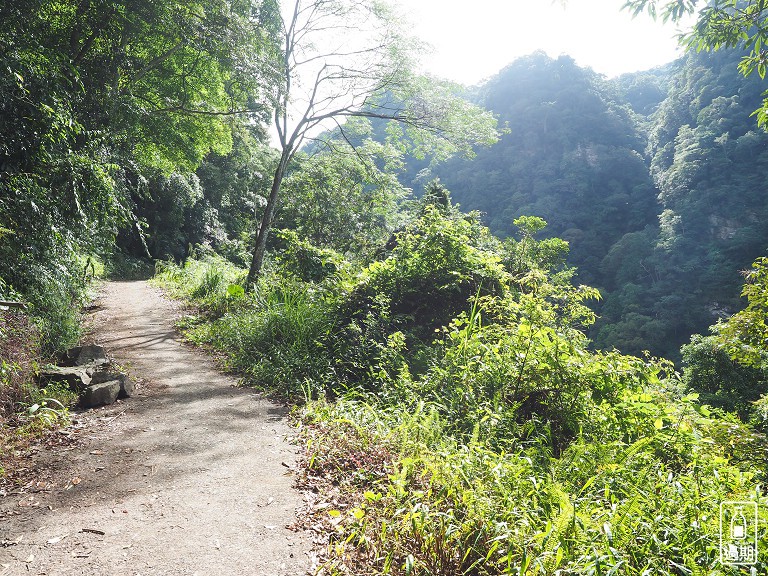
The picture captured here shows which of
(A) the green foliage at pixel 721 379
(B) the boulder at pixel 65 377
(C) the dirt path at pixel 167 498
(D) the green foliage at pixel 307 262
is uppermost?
(D) the green foliage at pixel 307 262

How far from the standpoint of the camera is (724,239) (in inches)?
1694

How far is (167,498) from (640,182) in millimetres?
68962

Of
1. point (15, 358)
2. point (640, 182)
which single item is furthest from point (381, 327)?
point (640, 182)

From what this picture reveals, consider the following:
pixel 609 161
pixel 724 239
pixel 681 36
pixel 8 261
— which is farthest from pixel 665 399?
pixel 609 161

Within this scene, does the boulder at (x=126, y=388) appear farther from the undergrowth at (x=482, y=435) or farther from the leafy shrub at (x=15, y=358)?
the undergrowth at (x=482, y=435)

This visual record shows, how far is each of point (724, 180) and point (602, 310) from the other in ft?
69.5

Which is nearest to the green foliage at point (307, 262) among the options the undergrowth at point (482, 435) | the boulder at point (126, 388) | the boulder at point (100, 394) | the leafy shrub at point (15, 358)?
the undergrowth at point (482, 435)

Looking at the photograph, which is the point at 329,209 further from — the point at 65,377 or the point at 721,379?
the point at 721,379

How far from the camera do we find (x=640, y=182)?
58531mm

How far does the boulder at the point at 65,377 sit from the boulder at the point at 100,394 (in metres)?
0.11

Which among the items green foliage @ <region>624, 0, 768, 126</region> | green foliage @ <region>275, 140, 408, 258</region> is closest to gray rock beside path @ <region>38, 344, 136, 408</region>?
green foliage @ <region>624, 0, 768, 126</region>

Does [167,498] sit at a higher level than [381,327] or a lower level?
lower

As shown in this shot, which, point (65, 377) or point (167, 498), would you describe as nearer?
point (167, 498)

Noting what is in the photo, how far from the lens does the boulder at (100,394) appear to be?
4.75 meters
